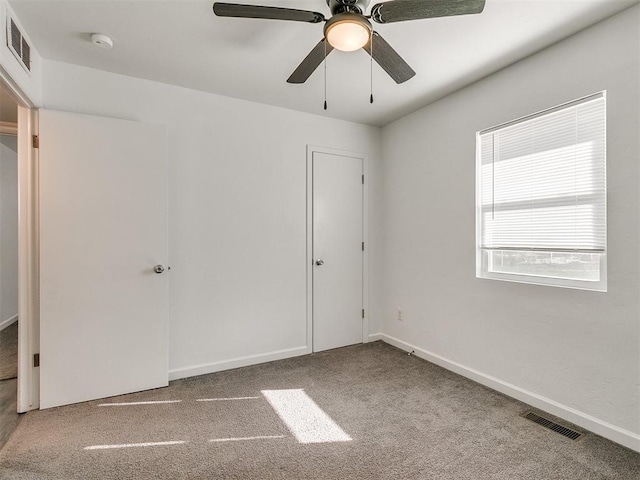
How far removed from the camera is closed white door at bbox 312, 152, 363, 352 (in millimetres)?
3609

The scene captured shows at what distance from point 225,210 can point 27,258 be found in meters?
1.46

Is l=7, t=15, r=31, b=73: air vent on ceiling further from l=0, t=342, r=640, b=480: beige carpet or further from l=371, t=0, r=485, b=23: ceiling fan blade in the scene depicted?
l=0, t=342, r=640, b=480: beige carpet

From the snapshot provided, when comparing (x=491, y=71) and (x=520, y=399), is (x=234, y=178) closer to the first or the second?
(x=491, y=71)

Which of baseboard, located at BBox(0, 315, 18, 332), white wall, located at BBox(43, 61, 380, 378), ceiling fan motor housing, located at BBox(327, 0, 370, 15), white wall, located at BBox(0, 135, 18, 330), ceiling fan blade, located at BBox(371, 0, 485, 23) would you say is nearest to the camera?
ceiling fan blade, located at BBox(371, 0, 485, 23)

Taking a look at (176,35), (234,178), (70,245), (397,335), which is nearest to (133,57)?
(176,35)

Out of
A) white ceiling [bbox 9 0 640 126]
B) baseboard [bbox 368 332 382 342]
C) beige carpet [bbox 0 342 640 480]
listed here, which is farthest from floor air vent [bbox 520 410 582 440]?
white ceiling [bbox 9 0 640 126]

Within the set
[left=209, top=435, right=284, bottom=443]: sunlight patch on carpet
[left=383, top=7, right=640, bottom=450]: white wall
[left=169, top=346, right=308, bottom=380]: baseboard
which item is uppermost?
[left=383, top=7, right=640, bottom=450]: white wall

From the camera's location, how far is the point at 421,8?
5.01ft

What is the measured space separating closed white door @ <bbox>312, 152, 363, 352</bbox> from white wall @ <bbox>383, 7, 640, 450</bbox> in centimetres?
38

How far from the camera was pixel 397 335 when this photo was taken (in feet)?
12.4

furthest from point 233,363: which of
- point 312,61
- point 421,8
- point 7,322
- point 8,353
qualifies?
point 7,322

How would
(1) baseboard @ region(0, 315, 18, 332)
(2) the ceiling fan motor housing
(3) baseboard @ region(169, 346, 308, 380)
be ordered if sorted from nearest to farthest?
(2) the ceiling fan motor housing < (3) baseboard @ region(169, 346, 308, 380) < (1) baseboard @ region(0, 315, 18, 332)

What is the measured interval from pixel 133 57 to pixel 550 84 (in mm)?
2976

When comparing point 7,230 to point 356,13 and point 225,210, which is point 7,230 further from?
point 356,13
